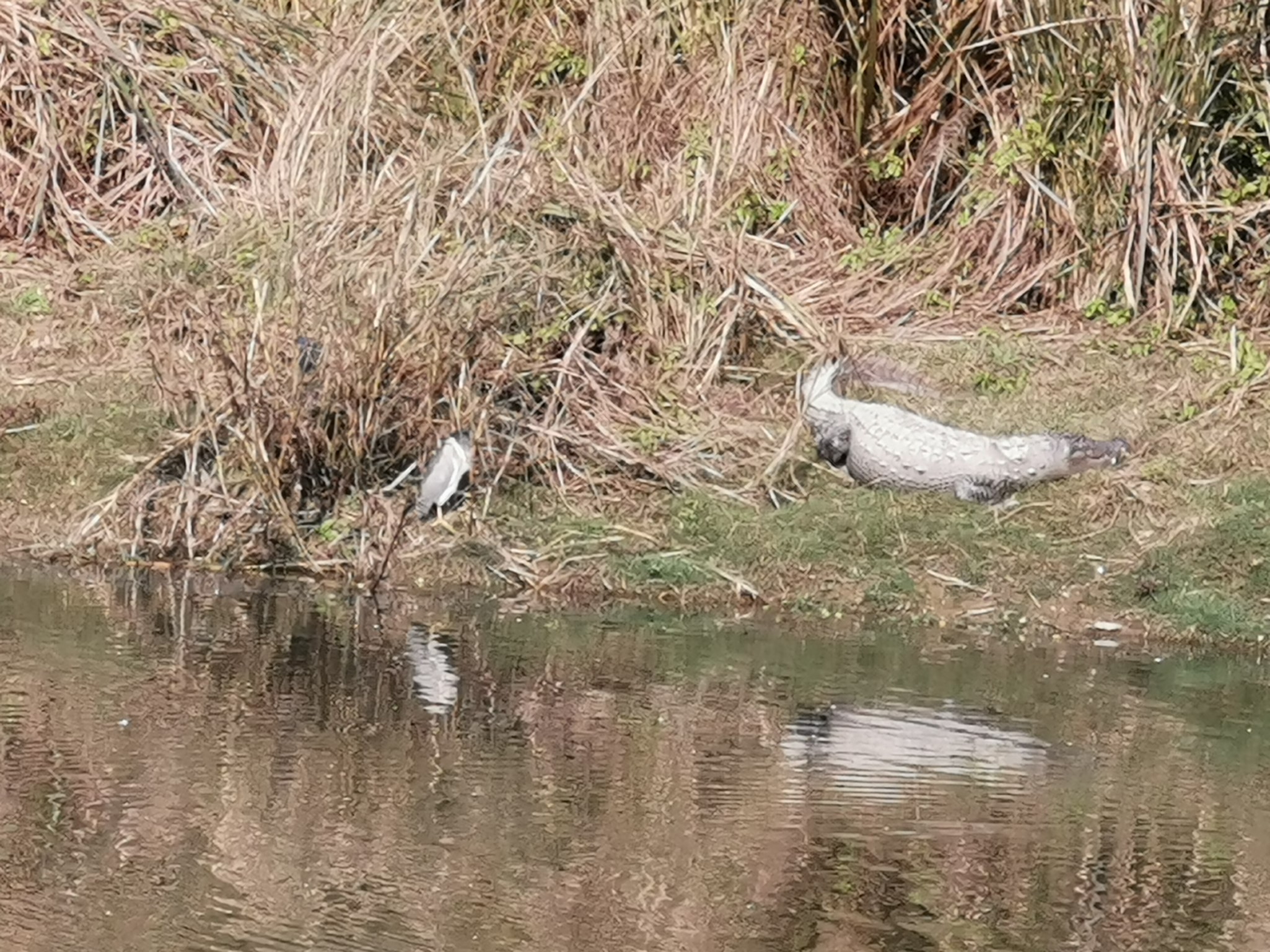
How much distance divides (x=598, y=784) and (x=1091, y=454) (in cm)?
359

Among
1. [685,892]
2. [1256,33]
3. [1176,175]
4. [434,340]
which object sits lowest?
[685,892]

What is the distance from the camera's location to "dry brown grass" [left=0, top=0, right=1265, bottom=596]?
7914 millimetres

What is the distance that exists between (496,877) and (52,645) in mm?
2321

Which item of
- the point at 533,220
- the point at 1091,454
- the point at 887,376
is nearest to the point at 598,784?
the point at 1091,454

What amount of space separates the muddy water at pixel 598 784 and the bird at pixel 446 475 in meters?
0.65

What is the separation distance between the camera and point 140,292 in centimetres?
858

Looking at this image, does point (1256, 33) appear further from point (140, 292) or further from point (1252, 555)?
point (140, 292)

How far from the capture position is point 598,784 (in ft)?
17.9

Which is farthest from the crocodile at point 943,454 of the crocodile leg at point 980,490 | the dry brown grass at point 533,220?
the dry brown grass at point 533,220

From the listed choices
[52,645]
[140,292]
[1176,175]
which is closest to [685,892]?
[52,645]

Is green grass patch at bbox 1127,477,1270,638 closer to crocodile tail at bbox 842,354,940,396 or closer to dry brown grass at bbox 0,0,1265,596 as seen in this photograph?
dry brown grass at bbox 0,0,1265,596

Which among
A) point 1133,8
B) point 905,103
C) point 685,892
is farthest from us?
point 905,103

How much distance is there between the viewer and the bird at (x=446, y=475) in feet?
26.0

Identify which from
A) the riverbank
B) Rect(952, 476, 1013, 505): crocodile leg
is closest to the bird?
the riverbank
